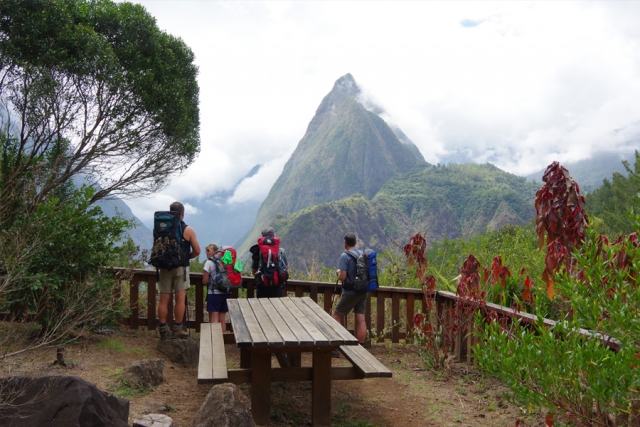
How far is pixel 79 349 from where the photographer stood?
552cm

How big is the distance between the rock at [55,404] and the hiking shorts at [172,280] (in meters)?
2.80

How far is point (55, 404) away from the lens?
9.96ft

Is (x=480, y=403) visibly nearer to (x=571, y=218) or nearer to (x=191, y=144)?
(x=571, y=218)

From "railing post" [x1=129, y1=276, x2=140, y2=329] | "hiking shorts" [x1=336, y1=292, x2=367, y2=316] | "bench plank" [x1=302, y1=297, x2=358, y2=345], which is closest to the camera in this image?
"bench plank" [x1=302, y1=297, x2=358, y2=345]

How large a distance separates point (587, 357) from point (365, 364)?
216 cm

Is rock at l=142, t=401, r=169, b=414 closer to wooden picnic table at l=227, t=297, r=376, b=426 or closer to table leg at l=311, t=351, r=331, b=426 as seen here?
wooden picnic table at l=227, t=297, r=376, b=426

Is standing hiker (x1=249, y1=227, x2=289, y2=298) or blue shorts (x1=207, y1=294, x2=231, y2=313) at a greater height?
A: standing hiker (x1=249, y1=227, x2=289, y2=298)

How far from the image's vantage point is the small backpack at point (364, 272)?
612 cm

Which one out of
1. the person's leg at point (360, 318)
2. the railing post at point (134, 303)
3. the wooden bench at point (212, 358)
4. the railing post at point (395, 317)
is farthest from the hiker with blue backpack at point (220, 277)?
the railing post at point (395, 317)

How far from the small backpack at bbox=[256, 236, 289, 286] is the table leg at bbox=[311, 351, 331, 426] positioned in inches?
84.8

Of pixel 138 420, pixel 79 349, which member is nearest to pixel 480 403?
pixel 138 420

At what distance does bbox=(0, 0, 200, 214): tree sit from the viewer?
301 inches

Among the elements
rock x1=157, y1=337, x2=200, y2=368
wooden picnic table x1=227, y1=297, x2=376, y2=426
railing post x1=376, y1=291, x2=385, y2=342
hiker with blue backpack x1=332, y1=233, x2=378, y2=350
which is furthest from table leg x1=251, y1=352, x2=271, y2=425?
railing post x1=376, y1=291, x2=385, y2=342

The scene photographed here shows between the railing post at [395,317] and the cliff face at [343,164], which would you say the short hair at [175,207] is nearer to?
the railing post at [395,317]
